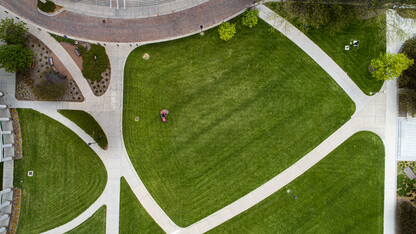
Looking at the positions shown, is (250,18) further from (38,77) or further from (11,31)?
(11,31)

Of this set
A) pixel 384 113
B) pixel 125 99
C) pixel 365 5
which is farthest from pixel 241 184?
pixel 365 5

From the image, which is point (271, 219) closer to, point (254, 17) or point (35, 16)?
point (254, 17)

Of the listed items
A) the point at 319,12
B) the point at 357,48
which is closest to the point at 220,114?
the point at 319,12

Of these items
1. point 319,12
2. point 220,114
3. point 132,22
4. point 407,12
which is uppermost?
point 407,12

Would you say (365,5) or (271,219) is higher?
(365,5)

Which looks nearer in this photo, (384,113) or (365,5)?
(365,5)

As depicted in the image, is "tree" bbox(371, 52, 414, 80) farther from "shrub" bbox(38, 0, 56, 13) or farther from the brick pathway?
"shrub" bbox(38, 0, 56, 13)
